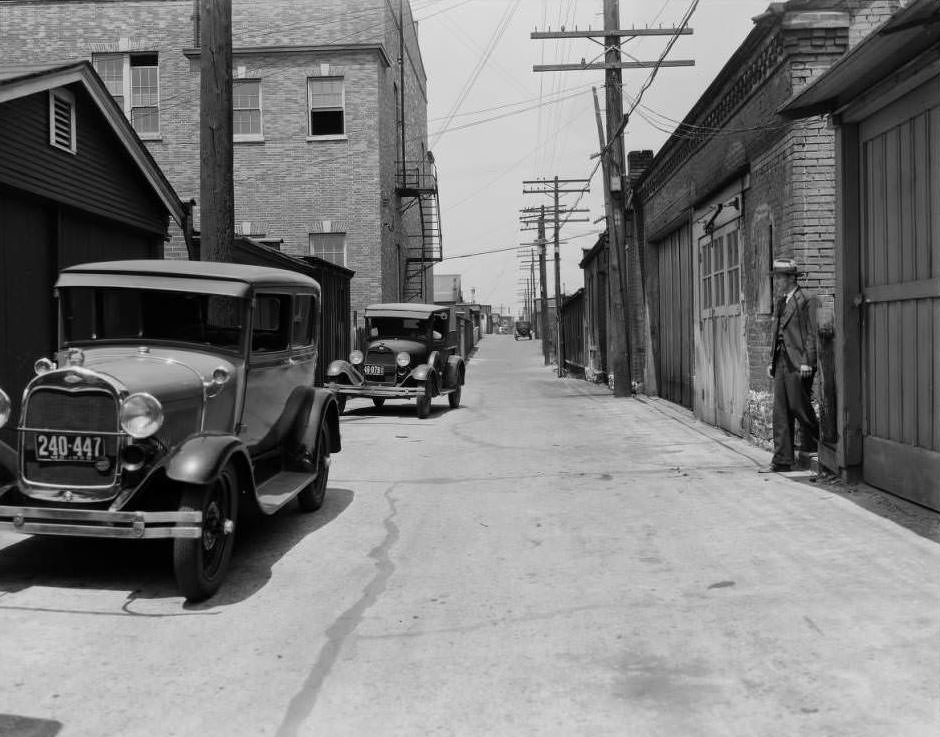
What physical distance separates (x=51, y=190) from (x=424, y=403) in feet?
23.7

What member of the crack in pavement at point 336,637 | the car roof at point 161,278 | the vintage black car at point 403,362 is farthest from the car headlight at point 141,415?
the vintage black car at point 403,362

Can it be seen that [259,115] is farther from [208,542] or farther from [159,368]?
[208,542]

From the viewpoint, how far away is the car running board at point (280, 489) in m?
6.12

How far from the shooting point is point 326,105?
1062 inches

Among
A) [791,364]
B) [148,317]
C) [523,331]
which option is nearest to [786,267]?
[791,364]

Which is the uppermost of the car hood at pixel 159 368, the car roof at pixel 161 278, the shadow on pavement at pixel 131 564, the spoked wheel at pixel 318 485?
the car roof at pixel 161 278

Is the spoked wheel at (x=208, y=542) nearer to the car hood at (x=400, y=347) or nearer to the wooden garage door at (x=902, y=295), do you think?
the wooden garage door at (x=902, y=295)

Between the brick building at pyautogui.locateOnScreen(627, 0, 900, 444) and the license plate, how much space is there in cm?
651

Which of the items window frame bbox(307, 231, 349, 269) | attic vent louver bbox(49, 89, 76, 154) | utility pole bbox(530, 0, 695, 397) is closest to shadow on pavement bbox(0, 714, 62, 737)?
attic vent louver bbox(49, 89, 76, 154)

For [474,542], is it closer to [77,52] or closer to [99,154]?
[99,154]

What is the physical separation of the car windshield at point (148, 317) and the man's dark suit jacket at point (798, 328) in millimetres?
5144

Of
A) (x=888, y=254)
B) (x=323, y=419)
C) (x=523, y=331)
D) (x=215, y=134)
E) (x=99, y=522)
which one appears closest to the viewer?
(x=99, y=522)

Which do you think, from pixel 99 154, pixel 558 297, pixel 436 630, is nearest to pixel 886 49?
pixel 436 630

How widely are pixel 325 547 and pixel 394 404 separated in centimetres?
1285
